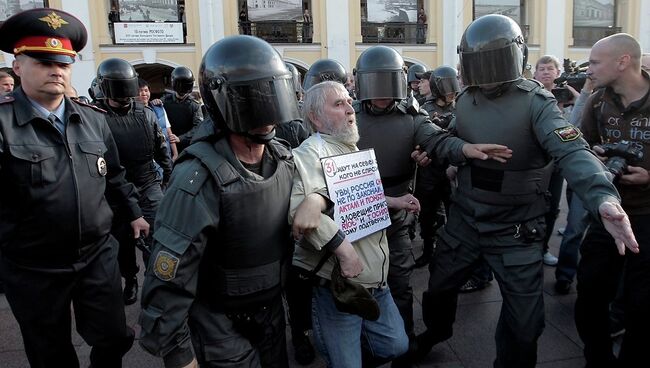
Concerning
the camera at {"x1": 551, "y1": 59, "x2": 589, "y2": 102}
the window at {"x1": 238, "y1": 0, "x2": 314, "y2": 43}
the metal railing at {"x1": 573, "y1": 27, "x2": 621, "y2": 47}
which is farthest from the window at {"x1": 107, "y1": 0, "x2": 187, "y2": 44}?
the metal railing at {"x1": 573, "y1": 27, "x2": 621, "y2": 47}

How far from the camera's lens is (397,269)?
2.93m

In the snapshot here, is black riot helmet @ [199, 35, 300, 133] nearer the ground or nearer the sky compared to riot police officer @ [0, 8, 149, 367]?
nearer the sky

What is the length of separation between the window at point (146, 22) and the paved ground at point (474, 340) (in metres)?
16.0

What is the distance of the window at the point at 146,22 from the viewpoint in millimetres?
17891

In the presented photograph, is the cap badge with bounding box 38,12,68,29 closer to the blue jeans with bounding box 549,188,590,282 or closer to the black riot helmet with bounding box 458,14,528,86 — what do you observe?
the black riot helmet with bounding box 458,14,528,86

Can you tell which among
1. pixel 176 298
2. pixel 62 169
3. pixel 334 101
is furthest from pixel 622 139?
pixel 62 169

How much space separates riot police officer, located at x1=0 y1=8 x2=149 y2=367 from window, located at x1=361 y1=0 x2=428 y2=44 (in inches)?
748

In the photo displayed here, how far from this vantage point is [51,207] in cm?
230

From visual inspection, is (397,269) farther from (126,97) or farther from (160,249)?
(126,97)

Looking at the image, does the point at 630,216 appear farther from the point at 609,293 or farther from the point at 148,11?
the point at 148,11

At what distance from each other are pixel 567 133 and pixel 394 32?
19.7 metres

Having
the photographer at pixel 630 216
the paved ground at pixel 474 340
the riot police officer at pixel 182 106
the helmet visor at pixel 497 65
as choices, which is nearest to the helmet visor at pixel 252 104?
the helmet visor at pixel 497 65

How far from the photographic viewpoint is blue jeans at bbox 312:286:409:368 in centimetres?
223

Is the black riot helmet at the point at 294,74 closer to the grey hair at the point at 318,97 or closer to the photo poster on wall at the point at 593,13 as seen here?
the grey hair at the point at 318,97
